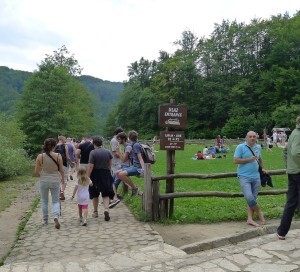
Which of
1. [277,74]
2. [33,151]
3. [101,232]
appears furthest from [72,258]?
[277,74]

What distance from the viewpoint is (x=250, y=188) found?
682 cm

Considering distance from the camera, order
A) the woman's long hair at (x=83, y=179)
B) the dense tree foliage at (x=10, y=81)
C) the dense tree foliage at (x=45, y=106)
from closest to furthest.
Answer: the woman's long hair at (x=83, y=179) → the dense tree foliage at (x=45, y=106) → the dense tree foliage at (x=10, y=81)

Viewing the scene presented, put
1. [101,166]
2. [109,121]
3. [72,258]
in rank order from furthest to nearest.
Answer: [109,121]
[101,166]
[72,258]

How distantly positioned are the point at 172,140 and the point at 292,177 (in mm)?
2447

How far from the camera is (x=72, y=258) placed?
538 centimetres

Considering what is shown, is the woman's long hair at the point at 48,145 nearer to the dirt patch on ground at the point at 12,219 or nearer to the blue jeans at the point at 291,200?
the dirt patch on ground at the point at 12,219

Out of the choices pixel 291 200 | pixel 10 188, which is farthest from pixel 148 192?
pixel 10 188

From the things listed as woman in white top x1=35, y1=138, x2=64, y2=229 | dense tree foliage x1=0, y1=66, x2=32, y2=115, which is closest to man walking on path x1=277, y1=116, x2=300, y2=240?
woman in white top x1=35, y1=138, x2=64, y2=229

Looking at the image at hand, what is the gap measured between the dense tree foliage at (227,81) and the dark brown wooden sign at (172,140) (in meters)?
47.1

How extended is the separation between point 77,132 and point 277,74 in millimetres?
34878

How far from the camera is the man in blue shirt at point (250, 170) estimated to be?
680 centimetres

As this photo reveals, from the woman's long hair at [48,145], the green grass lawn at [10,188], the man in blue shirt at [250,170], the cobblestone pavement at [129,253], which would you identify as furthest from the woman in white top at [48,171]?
the man in blue shirt at [250,170]

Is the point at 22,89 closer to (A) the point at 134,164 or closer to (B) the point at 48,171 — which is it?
(A) the point at 134,164

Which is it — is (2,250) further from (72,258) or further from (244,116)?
(244,116)
